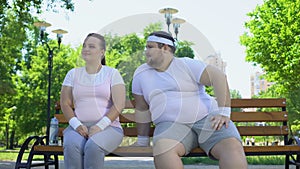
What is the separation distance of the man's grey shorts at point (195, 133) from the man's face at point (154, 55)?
1.54 ft

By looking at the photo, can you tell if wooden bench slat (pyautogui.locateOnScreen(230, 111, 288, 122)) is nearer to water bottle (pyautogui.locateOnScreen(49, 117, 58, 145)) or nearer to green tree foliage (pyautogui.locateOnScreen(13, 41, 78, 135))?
water bottle (pyautogui.locateOnScreen(49, 117, 58, 145))

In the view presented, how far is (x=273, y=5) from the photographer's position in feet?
53.3

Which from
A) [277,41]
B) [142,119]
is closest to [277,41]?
[277,41]

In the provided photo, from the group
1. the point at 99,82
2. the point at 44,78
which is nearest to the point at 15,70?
the point at 44,78

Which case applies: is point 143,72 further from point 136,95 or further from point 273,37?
point 273,37

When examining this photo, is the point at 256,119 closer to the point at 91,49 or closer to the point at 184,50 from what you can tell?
the point at 184,50

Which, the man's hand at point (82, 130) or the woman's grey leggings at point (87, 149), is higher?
the man's hand at point (82, 130)

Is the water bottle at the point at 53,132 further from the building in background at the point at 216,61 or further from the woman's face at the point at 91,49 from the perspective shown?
the building in background at the point at 216,61

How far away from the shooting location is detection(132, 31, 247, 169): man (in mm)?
2918

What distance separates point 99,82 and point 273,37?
1336 cm

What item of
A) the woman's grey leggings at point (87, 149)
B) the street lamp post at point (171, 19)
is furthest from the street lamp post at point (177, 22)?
the woman's grey leggings at point (87, 149)

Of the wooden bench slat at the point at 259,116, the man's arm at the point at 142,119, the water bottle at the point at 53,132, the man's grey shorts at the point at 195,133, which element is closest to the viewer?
the man's grey shorts at the point at 195,133

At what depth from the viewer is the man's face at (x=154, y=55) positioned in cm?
306

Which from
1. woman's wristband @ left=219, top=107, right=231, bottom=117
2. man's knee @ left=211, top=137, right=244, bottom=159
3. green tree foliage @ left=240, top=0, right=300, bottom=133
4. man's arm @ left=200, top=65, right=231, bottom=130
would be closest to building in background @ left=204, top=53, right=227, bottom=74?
man's arm @ left=200, top=65, right=231, bottom=130
